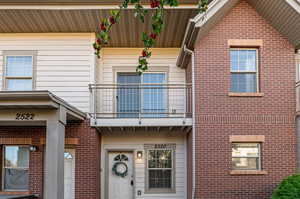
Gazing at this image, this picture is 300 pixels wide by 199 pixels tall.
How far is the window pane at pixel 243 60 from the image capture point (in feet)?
36.4

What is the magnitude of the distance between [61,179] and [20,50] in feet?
17.9

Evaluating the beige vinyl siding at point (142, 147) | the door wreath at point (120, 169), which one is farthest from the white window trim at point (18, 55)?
the door wreath at point (120, 169)

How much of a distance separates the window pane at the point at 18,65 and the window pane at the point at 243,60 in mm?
6597

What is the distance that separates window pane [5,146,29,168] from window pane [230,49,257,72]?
23.5 ft

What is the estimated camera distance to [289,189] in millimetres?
9227

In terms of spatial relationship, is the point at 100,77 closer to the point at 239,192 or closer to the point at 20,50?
the point at 20,50

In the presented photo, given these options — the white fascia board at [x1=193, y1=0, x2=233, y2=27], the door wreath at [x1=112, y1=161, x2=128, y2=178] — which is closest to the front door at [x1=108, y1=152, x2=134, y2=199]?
the door wreath at [x1=112, y1=161, x2=128, y2=178]

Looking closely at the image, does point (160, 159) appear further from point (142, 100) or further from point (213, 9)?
point (213, 9)

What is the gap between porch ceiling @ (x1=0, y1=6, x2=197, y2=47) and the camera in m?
10.9

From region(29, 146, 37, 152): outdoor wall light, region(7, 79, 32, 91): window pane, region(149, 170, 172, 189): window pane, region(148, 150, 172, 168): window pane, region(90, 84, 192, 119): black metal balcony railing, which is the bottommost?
region(149, 170, 172, 189): window pane

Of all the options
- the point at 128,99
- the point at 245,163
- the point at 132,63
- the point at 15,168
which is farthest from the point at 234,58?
the point at 15,168

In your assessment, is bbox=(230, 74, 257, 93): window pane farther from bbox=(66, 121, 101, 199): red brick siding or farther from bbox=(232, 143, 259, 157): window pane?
bbox=(66, 121, 101, 199): red brick siding

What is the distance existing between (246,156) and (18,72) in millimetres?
7823

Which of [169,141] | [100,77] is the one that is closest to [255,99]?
[169,141]
